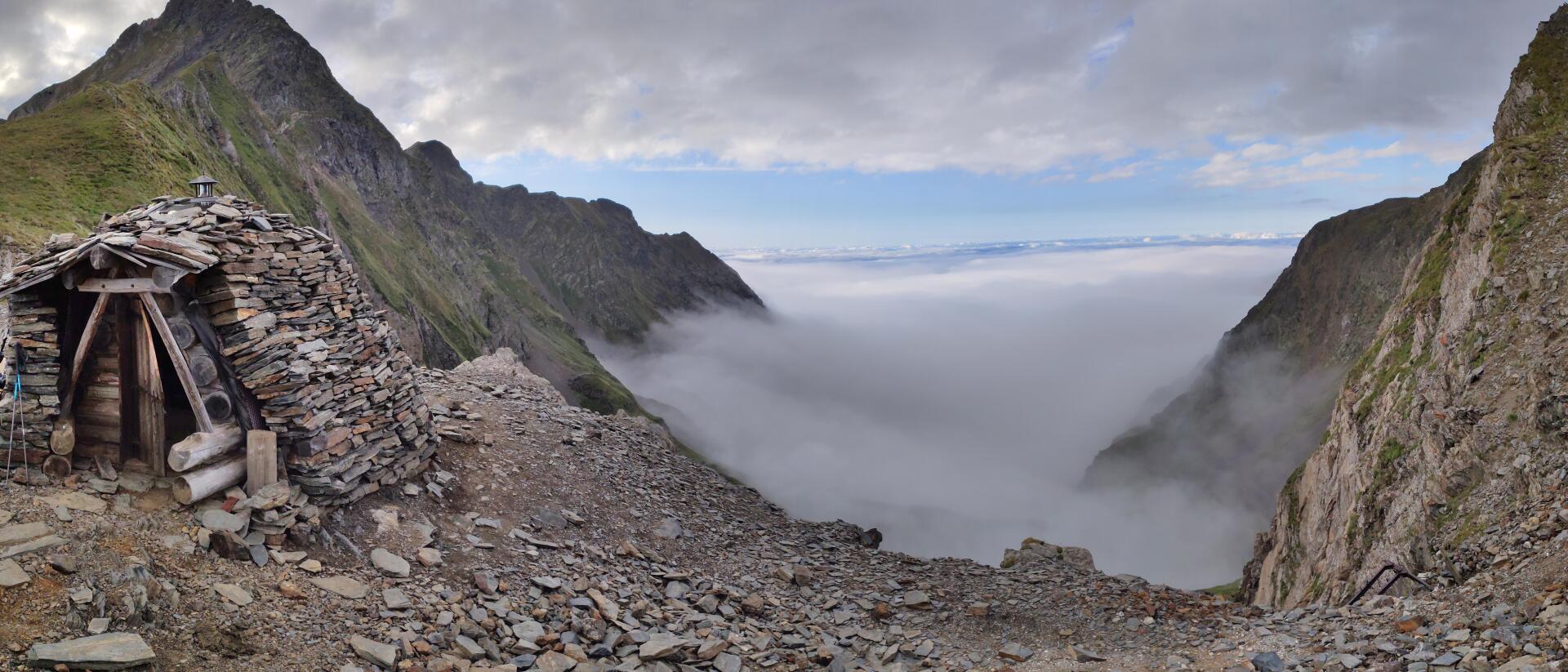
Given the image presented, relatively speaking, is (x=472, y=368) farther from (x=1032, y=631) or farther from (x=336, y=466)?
(x=1032, y=631)

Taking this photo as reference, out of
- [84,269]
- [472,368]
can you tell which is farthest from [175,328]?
[472,368]

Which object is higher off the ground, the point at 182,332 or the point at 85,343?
the point at 182,332

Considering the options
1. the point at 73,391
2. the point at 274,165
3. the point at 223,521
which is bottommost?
the point at 223,521

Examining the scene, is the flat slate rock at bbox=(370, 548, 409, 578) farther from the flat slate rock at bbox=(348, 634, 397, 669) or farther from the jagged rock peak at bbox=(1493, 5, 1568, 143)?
the jagged rock peak at bbox=(1493, 5, 1568, 143)

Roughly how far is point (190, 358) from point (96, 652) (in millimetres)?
6746

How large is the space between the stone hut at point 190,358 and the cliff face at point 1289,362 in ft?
299

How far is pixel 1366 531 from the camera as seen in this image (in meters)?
20.3

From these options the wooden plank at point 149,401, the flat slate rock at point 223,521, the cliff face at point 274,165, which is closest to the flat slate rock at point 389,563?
the flat slate rock at point 223,521

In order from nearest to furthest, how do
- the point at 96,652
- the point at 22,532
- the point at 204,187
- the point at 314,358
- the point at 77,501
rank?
1. the point at 96,652
2. the point at 22,532
3. the point at 77,501
4. the point at 314,358
5. the point at 204,187

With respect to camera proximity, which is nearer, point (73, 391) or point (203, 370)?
point (73, 391)

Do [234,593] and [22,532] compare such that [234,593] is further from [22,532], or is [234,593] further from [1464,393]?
[1464,393]

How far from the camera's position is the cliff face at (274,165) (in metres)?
38.6

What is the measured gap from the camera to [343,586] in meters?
12.5

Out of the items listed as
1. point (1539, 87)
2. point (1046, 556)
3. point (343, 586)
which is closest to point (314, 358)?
point (343, 586)
